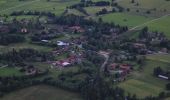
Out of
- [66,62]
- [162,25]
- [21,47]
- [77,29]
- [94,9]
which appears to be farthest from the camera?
[94,9]

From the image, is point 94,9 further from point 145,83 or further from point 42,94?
point 42,94

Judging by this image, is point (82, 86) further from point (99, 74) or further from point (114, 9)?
point (114, 9)

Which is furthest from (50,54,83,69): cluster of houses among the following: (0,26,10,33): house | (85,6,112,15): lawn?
(85,6,112,15): lawn

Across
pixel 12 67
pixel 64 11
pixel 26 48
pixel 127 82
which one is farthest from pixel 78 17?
pixel 127 82

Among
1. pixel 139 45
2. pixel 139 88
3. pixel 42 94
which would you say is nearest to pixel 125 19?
pixel 139 45

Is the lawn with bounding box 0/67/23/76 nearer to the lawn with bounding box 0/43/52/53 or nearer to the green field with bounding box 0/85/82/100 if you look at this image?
the green field with bounding box 0/85/82/100

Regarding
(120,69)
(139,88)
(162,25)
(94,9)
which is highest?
(94,9)
